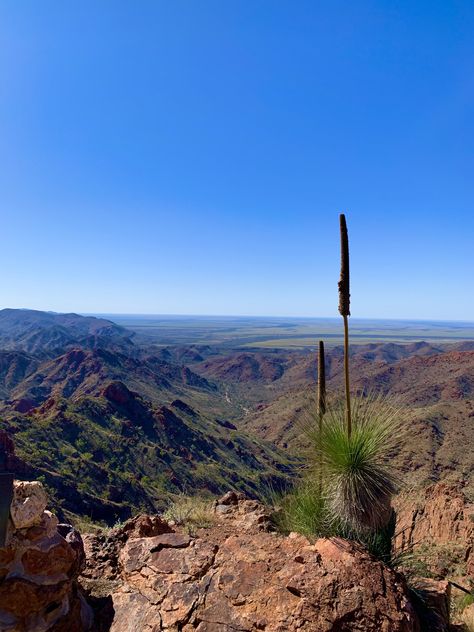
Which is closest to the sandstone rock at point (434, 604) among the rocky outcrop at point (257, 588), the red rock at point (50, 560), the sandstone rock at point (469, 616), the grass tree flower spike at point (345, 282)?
the sandstone rock at point (469, 616)

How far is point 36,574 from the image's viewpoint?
4.46 metres

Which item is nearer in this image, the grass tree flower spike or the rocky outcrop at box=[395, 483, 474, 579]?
the grass tree flower spike

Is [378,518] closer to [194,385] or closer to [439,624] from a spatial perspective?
[439,624]

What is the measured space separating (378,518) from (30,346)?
202 m

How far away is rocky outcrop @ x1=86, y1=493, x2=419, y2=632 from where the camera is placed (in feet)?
13.5

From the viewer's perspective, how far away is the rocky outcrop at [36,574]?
168 inches

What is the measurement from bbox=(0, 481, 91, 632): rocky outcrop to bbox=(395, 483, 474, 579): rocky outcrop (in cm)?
719

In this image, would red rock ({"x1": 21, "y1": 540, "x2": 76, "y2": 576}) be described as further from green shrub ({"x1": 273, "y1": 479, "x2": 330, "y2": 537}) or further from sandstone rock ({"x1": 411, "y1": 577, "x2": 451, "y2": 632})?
sandstone rock ({"x1": 411, "y1": 577, "x2": 451, "y2": 632})

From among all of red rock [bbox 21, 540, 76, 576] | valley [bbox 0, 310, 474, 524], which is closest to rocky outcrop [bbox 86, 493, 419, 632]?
red rock [bbox 21, 540, 76, 576]

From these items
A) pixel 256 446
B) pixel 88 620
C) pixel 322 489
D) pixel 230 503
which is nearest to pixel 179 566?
pixel 88 620

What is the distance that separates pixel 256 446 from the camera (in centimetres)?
5794

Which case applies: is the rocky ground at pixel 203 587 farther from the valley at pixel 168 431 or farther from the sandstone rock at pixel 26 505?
the valley at pixel 168 431

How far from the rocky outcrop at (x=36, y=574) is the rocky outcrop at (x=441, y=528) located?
719cm

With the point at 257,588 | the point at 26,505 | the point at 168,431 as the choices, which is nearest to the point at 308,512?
the point at 257,588
